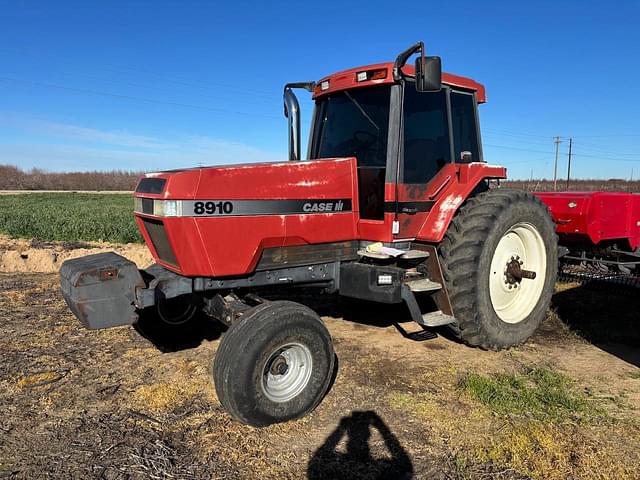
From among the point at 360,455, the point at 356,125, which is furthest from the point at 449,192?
the point at 360,455

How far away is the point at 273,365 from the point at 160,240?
1.32 metres

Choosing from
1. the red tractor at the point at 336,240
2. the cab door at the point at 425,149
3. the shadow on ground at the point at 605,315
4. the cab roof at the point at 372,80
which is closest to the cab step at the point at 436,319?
the red tractor at the point at 336,240

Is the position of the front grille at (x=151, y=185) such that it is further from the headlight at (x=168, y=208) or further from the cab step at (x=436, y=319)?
the cab step at (x=436, y=319)

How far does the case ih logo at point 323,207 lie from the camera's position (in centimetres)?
393

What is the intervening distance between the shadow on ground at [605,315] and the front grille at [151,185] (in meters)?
4.43

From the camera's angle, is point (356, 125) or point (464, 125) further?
point (464, 125)

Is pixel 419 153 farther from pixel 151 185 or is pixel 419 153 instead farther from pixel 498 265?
pixel 151 185

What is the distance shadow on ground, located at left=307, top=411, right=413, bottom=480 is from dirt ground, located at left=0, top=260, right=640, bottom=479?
1 cm

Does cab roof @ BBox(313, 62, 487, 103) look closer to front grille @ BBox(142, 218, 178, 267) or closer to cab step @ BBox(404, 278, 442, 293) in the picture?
cab step @ BBox(404, 278, 442, 293)

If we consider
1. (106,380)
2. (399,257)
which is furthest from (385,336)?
(106,380)

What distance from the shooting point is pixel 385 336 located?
5348 millimetres

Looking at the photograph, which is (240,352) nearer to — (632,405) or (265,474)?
(265,474)

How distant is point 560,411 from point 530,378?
25.0 inches

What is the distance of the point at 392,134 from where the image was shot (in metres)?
4.26
